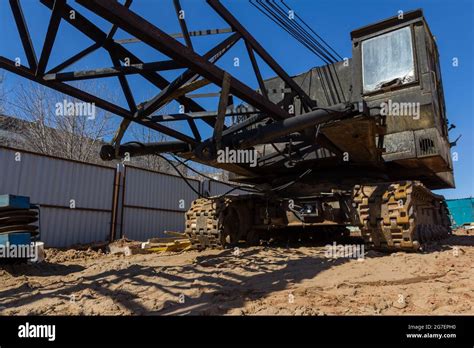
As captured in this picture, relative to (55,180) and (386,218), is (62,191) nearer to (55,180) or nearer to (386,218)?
(55,180)

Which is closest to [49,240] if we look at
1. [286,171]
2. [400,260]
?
[286,171]

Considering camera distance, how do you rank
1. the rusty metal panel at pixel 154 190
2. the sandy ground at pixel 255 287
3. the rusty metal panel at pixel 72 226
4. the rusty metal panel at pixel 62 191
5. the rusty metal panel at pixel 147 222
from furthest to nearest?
the rusty metal panel at pixel 154 190
the rusty metal panel at pixel 147 222
the rusty metal panel at pixel 72 226
the rusty metal panel at pixel 62 191
the sandy ground at pixel 255 287

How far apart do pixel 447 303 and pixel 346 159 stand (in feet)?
14.2

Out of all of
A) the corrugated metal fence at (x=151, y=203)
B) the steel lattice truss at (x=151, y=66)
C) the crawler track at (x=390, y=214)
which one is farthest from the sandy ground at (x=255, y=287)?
the corrugated metal fence at (x=151, y=203)

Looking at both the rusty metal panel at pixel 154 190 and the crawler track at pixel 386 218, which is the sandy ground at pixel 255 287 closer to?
the crawler track at pixel 386 218

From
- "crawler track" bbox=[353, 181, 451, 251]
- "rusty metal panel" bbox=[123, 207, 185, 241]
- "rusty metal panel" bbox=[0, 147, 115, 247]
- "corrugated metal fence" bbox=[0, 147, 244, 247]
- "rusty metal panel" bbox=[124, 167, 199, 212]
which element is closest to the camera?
"crawler track" bbox=[353, 181, 451, 251]

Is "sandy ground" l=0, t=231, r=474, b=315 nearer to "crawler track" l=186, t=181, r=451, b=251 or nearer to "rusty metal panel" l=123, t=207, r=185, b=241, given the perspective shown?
"crawler track" l=186, t=181, r=451, b=251

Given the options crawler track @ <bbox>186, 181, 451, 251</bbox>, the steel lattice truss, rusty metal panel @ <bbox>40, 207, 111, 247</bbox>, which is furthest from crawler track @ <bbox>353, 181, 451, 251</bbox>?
rusty metal panel @ <bbox>40, 207, 111, 247</bbox>

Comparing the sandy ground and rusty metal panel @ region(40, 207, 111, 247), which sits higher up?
rusty metal panel @ region(40, 207, 111, 247)

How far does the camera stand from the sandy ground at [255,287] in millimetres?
3596

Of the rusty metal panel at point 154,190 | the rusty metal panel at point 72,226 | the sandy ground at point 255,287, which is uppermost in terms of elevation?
the rusty metal panel at point 154,190

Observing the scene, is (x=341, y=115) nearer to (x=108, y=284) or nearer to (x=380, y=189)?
(x=380, y=189)

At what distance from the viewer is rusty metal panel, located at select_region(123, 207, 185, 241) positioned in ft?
48.3

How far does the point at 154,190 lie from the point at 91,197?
3.01 m
